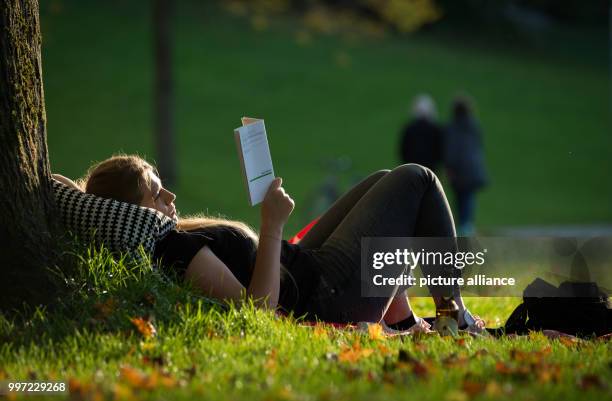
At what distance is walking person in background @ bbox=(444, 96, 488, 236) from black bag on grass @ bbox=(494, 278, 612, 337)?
30.7 ft

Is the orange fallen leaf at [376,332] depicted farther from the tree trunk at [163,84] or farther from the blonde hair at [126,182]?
the tree trunk at [163,84]

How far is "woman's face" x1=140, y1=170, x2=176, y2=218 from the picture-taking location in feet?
14.7

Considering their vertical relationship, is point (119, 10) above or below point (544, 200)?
above

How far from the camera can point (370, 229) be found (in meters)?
4.73

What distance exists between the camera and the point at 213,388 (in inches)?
130

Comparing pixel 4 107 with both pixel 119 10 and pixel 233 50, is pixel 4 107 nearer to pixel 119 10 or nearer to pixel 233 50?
pixel 233 50

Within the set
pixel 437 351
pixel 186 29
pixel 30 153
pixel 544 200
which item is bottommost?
pixel 544 200

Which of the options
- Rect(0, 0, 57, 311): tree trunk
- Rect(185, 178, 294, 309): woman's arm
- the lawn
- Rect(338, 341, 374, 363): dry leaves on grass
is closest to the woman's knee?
Rect(185, 178, 294, 309): woman's arm

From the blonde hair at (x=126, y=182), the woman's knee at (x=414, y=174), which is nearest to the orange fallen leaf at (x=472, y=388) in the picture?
the blonde hair at (x=126, y=182)

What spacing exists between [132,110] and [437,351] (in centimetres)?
2748

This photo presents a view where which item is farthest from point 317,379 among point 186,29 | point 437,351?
point 186,29

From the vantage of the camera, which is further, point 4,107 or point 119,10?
point 119,10

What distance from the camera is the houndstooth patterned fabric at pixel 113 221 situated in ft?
14.2

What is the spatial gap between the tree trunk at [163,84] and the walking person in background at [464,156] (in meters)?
6.34
